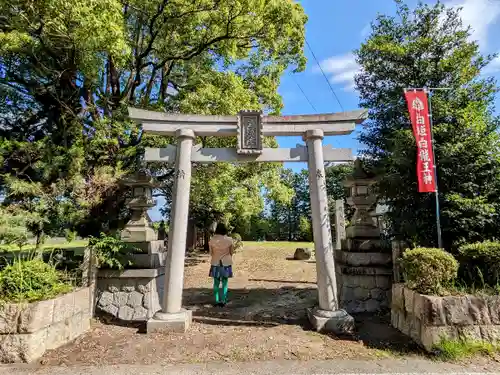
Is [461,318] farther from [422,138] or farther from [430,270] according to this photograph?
[422,138]

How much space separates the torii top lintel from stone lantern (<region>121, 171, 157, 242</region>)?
4.00 feet

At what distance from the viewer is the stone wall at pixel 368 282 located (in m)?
6.12

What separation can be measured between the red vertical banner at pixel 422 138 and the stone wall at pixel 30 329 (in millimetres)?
5808

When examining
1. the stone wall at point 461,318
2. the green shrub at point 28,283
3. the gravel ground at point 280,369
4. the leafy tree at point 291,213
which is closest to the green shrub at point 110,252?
the green shrub at point 28,283

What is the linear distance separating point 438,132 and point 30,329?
7065mm

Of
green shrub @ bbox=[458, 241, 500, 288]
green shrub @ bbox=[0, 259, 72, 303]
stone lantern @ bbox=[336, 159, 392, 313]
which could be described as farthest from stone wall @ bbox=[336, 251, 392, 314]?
green shrub @ bbox=[0, 259, 72, 303]

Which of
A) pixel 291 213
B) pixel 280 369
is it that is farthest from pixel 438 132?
pixel 291 213

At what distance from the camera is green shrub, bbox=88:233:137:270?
557 centimetres

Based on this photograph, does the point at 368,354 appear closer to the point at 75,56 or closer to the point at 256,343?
the point at 256,343

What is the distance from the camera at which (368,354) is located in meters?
4.07

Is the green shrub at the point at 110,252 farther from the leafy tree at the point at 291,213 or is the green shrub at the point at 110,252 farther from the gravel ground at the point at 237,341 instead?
the leafy tree at the point at 291,213

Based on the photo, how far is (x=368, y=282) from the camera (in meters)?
6.20

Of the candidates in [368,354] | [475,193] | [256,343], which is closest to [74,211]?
[256,343]

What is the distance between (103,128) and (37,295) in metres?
4.29
